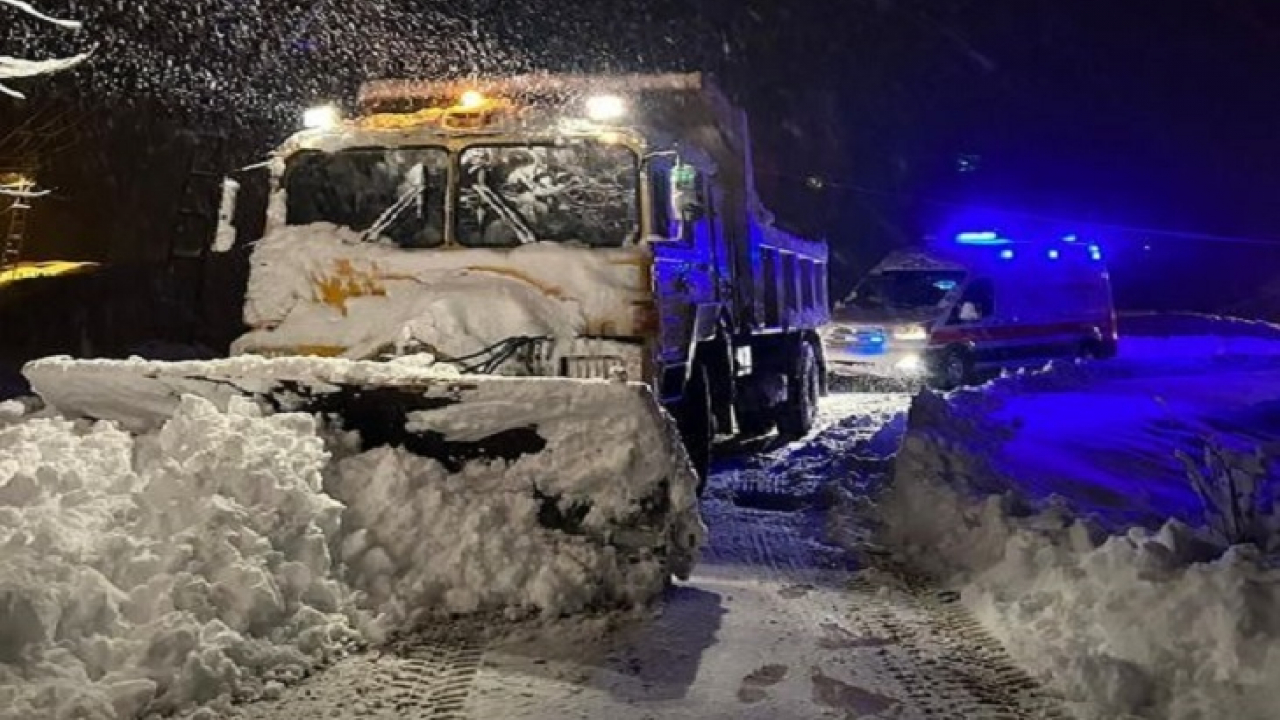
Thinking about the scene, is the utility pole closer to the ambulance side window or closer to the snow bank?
the ambulance side window

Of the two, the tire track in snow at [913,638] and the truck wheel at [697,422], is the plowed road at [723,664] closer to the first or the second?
the tire track in snow at [913,638]

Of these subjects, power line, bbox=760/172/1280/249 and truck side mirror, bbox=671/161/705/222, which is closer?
truck side mirror, bbox=671/161/705/222

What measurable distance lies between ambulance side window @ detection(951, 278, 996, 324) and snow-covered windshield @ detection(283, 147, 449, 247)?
12.9m

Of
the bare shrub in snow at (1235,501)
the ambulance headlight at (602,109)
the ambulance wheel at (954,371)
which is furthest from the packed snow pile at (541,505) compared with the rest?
the ambulance wheel at (954,371)

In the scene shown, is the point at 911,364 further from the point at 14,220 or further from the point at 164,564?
the point at 14,220

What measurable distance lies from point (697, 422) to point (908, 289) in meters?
11.5

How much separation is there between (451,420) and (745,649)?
1843mm

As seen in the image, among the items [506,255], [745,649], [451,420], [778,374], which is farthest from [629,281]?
[778,374]

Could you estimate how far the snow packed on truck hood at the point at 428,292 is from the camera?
7.31 m

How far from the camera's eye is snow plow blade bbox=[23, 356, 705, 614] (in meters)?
5.87

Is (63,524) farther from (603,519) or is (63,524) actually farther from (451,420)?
(603,519)

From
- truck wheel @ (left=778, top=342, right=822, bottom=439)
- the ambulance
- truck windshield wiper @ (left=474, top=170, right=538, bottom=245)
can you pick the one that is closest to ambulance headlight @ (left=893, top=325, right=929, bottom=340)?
the ambulance

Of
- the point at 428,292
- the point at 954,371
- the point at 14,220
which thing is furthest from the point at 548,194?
the point at 14,220

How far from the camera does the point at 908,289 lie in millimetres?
19891
